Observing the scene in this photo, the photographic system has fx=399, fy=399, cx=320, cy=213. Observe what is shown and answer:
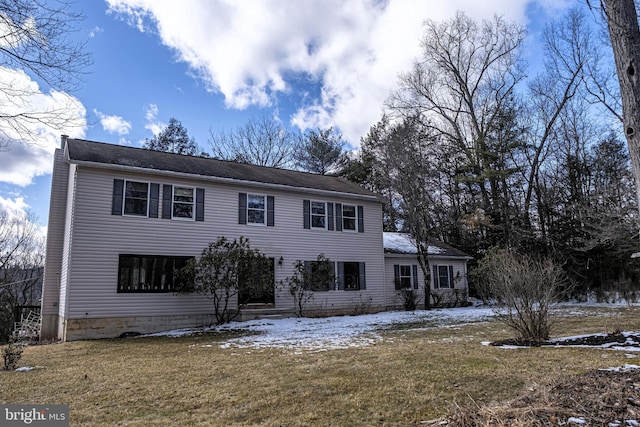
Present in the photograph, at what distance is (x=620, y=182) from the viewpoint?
15695mm

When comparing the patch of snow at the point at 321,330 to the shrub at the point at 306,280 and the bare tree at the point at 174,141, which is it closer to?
the shrub at the point at 306,280

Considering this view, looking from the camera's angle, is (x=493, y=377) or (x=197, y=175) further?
(x=197, y=175)

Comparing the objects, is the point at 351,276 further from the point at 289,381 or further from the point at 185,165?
the point at 289,381

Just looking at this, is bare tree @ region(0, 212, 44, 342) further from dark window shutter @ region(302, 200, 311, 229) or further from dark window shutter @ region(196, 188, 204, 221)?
dark window shutter @ region(302, 200, 311, 229)

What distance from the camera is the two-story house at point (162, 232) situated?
11570 millimetres

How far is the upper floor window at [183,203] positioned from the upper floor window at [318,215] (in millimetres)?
4727

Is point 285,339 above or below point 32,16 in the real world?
below

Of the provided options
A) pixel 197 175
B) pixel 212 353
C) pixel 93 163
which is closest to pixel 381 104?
pixel 197 175

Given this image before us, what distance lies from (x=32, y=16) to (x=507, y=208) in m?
23.1

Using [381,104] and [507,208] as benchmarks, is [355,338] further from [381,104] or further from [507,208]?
[381,104]

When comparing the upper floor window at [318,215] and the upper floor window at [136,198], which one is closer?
the upper floor window at [136,198]

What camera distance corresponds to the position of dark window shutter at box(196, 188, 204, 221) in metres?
13.3

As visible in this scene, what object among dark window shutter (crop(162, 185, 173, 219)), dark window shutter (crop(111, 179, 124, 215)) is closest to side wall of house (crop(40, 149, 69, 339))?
dark window shutter (crop(111, 179, 124, 215))

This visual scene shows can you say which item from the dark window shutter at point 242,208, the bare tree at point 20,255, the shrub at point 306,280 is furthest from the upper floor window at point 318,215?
the bare tree at point 20,255
